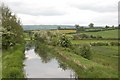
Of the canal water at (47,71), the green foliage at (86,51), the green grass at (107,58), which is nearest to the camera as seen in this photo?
the canal water at (47,71)

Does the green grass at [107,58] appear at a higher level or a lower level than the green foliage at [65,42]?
lower

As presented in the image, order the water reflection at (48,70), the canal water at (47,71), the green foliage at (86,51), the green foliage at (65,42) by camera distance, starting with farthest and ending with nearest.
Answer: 1. the green foliage at (65,42)
2. the green foliage at (86,51)
3. the water reflection at (48,70)
4. the canal water at (47,71)

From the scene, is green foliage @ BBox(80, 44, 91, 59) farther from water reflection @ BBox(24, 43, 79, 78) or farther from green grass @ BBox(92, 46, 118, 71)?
water reflection @ BBox(24, 43, 79, 78)

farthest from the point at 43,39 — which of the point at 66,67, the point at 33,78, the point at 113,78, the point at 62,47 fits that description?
the point at 113,78

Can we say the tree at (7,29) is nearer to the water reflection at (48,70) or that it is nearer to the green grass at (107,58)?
→ the water reflection at (48,70)

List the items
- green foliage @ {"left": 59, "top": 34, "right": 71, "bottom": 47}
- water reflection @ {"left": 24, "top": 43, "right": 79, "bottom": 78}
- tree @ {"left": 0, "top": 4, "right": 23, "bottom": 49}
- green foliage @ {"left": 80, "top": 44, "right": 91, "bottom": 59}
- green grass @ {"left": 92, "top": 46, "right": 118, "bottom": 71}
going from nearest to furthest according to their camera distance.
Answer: water reflection @ {"left": 24, "top": 43, "right": 79, "bottom": 78} < green grass @ {"left": 92, "top": 46, "right": 118, "bottom": 71} < green foliage @ {"left": 80, "top": 44, "right": 91, "bottom": 59} < tree @ {"left": 0, "top": 4, "right": 23, "bottom": 49} < green foliage @ {"left": 59, "top": 34, "right": 71, "bottom": 47}

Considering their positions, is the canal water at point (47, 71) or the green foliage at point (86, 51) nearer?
the canal water at point (47, 71)

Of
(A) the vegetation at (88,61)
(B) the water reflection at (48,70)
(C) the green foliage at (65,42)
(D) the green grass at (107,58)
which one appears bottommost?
(B) the water reflection at (48,70)

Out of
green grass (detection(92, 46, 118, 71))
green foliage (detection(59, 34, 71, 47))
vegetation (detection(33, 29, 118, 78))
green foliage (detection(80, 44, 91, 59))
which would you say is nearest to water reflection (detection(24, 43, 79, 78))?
vegetation (detection(33, 29, 118, 78))

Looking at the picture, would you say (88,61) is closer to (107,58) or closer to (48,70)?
(48,70)

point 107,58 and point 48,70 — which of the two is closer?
point 48,70

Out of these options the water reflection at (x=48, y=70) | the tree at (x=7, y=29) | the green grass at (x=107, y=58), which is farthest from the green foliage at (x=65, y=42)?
the water reflection at (x=48, y=70)

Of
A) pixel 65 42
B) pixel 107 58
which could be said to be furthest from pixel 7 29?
pixel 107 58

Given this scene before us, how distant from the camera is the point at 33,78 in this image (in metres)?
31.2
